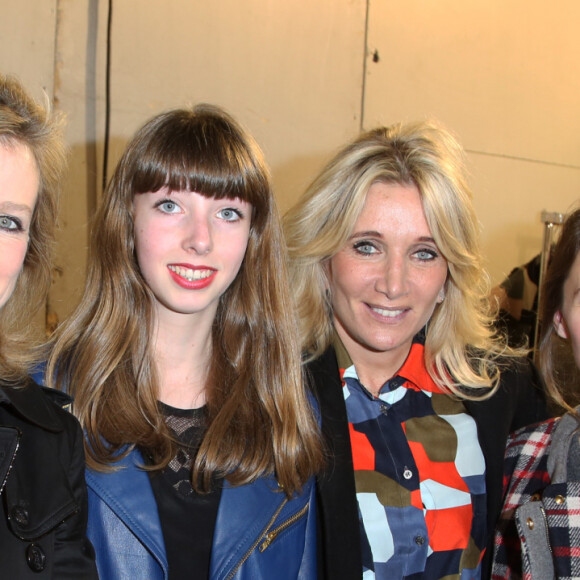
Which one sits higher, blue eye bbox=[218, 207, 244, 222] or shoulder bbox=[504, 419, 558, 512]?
blue eye bbox=[218, 207, 244, 222]

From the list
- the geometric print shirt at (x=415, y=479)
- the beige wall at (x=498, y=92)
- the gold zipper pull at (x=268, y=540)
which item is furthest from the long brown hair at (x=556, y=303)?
the beige wall at (x=498, y=92)

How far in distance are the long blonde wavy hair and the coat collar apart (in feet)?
2.69

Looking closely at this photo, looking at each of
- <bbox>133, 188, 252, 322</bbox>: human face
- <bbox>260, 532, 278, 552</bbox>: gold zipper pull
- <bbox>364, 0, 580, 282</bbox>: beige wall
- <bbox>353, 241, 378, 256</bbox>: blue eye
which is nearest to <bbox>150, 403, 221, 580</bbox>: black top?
<bbox>260, 532, 278, 552</bbox>: gold zipper pull

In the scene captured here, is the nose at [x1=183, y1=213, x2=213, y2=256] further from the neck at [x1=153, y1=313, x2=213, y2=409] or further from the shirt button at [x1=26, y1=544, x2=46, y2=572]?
the shirt button at [x1=26, y1=544, x2=46, y2=572]

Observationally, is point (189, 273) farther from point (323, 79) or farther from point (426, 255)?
point (323, 79)

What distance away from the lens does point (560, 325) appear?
181cm

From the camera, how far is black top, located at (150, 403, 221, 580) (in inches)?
60.5

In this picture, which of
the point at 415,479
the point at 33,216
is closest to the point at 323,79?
the point at 415,479

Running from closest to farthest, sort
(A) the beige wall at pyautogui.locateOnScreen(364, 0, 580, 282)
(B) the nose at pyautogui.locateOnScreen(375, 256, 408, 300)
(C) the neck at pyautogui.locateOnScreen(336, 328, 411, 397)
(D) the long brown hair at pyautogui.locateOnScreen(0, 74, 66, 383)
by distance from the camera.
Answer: (D) the long brown hair at pyautogui.locateOnScreen(0, 74, 66, 383) < (B) the nose at pyautogui.locateOnScreen(375, 256, 408, 300) < (C) the neck at pyautogui.locateOnScreen(336, 328, 411, 397) < (A) the beige wall at pyautogui.locateOnScreen(364, 0, 580, 282)

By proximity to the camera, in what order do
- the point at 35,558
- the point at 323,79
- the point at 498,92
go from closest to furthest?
the point at 35,558 < the point at 323,79 < the point at 498,92

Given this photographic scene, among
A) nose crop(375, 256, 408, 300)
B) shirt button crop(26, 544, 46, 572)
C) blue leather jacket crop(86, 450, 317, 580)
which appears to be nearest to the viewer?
shirt button crop(26, 544, 46, 572)

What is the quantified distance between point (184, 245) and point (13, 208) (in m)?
0.44

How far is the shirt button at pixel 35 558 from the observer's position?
1.16 meters

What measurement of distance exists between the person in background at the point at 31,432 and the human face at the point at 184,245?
0.24 meters
